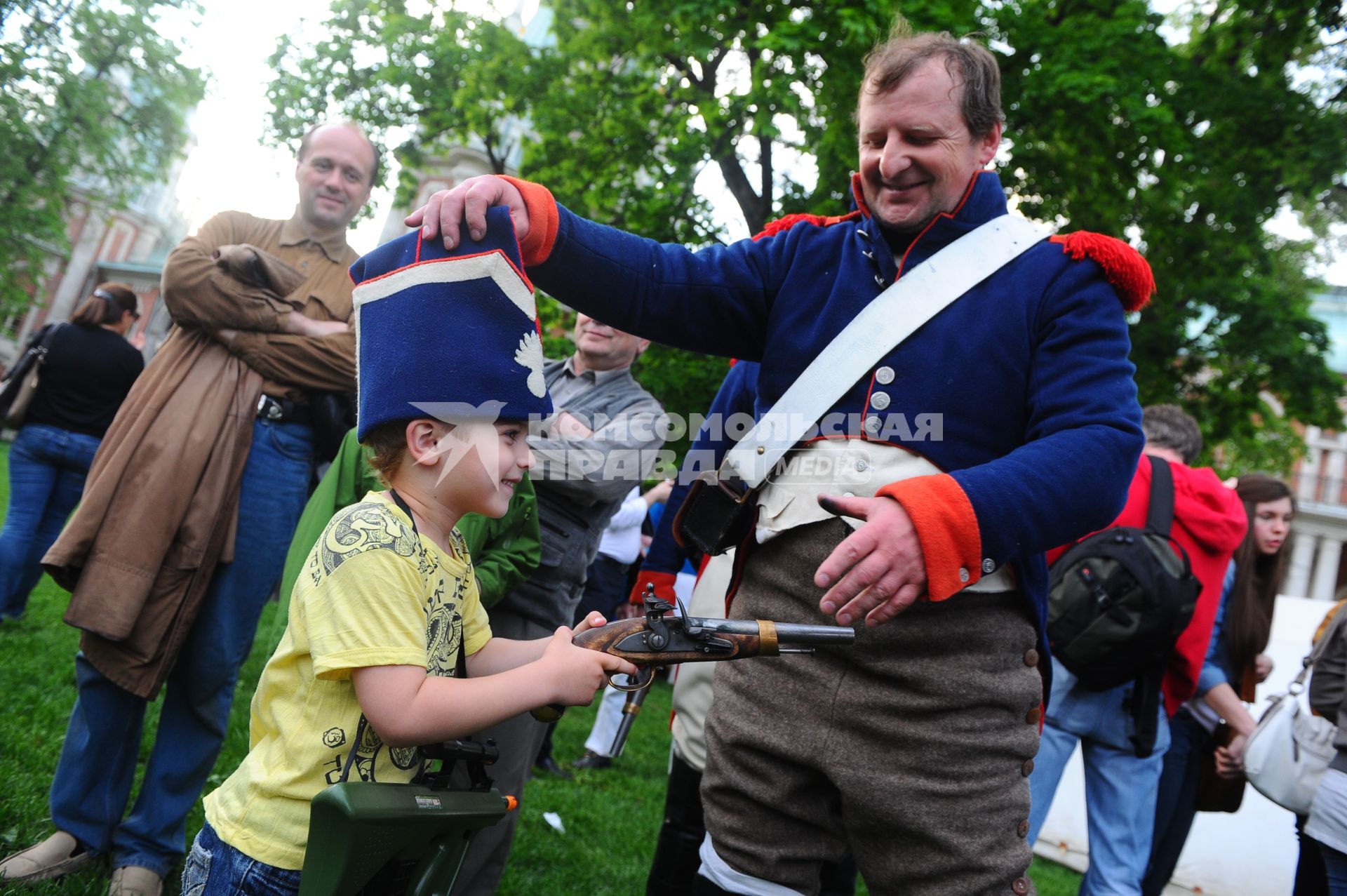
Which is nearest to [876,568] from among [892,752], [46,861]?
[892,752]

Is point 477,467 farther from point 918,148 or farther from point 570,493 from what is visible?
point 570,493

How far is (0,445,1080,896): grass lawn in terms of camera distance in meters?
3.76

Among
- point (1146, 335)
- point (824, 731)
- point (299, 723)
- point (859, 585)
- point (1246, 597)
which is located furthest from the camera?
point (1146, 335)

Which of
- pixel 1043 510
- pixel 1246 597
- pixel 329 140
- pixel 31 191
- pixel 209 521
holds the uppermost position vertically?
pixel 31 191

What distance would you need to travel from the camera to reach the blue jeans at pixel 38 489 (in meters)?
6.44

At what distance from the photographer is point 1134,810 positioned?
4.60 metres

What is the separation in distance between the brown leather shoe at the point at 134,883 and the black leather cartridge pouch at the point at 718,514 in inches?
86.5

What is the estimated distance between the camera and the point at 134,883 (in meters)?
3.13

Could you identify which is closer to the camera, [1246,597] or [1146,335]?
[1246,597]

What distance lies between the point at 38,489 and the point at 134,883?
14.1 ft

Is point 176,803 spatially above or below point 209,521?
below

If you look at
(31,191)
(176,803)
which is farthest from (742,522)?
(31,191)

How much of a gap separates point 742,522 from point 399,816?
1091 millimetres

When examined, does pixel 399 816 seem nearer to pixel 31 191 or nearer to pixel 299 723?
pixel 299 723
